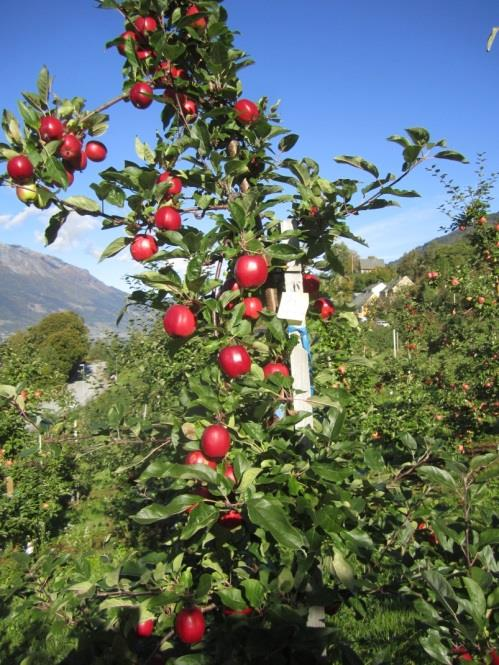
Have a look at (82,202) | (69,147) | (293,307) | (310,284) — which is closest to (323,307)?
(310,284)

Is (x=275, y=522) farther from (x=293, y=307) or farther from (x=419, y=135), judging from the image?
(x=419, y=135)

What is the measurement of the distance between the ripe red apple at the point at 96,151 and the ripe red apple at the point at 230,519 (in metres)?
1.12

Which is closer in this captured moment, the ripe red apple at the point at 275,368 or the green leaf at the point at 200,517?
the green leaf at the point at 200,517

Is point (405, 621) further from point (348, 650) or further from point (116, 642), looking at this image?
point (116, 642)

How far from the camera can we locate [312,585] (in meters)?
1.17

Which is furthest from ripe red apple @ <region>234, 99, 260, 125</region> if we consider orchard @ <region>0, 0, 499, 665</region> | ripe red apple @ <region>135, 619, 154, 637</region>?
ripe red apple @ <region>135, 619, 154, 637</region>

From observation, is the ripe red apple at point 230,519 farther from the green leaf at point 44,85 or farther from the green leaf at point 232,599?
the green leaf at point 44,85

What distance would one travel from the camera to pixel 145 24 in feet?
5.02

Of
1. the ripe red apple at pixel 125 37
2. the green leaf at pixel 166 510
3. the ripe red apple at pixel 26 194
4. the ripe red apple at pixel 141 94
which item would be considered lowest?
the green leaf at pixel 166 510

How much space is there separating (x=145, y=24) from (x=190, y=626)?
1731mm

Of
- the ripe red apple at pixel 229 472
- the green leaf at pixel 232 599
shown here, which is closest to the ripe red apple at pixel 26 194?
the ripe red apple at pixel 229 472

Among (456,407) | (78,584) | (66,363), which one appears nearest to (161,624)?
(78,584)

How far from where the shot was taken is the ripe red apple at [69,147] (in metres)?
1.39

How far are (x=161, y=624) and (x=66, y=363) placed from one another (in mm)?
26844
